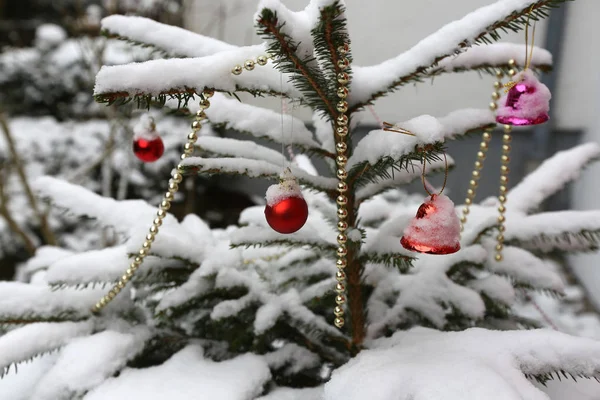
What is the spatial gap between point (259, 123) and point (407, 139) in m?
0.22

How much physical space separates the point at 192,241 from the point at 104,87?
12.2 inches

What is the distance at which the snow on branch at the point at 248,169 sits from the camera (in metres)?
0.48

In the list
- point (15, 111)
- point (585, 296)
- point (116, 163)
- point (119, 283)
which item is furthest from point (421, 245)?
point (15, 111)

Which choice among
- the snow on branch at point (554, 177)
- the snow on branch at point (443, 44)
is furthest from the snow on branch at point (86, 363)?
the snow on branch at point (554, 177)

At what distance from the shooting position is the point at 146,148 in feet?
2.20

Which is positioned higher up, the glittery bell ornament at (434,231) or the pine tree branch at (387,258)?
the glittery bell ornament at (434,231)

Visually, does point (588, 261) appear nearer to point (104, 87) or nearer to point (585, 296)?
point (585, 296)

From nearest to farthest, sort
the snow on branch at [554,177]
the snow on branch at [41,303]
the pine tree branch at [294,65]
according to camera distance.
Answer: the pine tree branch at [294,65], the snow on branch at [41,303], the snow on branch at [554,177]

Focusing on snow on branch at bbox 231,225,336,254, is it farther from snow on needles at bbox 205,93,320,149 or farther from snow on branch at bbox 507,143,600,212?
snow on branch at bbox 507,143,600,212

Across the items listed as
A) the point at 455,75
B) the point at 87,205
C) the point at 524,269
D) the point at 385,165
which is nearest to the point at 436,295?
the point at 524,269

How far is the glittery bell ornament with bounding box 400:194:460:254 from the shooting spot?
0.47 m

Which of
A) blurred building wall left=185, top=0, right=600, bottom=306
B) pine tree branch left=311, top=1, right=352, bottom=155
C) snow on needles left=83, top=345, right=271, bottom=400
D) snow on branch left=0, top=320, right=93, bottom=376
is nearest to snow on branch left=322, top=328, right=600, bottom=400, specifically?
snow on needles left=83, top=345, right=271, bottom=400

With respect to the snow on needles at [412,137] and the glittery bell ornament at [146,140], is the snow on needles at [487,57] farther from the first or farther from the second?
→ the glittery bell ornament at [146,140]

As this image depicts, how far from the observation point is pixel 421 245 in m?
0.47
